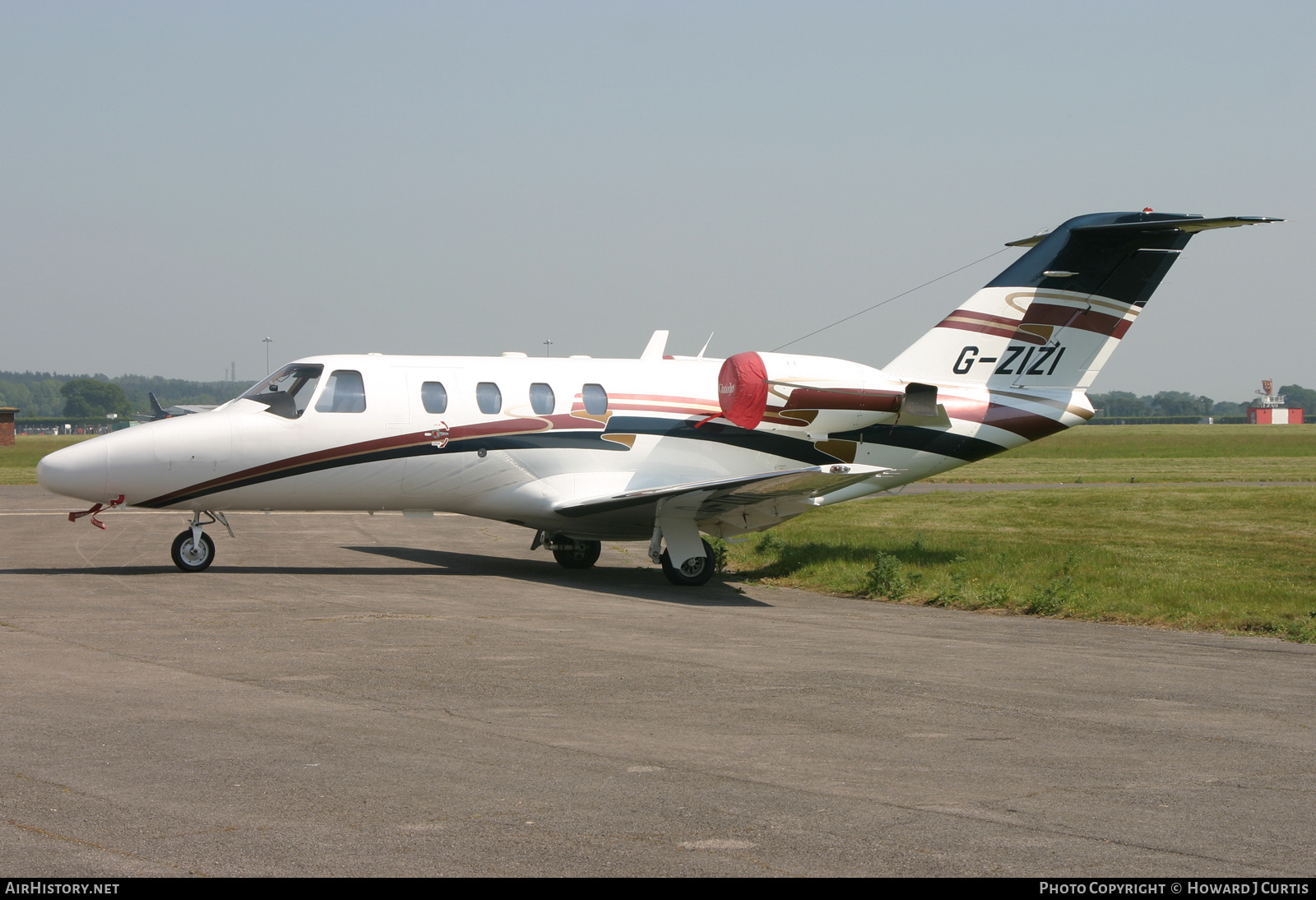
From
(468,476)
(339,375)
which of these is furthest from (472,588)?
(339,375)

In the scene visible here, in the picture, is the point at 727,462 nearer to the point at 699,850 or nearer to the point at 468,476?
the point at 468,476

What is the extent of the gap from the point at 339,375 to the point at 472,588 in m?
3.70

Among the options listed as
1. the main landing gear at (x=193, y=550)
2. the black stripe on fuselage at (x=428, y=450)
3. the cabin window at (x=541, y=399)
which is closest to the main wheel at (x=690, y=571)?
the black stripe on fuselage at (x=428, y=450)

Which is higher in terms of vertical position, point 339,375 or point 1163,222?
point 1163,222

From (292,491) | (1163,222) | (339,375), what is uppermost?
(1163,222)

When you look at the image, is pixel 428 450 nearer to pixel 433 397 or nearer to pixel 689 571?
pixel 433 397

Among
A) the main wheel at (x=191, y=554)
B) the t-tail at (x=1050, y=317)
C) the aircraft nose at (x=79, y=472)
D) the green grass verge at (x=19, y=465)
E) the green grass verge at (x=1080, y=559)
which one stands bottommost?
the green grass verge at (x=19, y=465)

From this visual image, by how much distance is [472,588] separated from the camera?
15602 millimetres

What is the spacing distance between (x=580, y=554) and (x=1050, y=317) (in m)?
8.23

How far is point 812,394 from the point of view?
17.6 meters

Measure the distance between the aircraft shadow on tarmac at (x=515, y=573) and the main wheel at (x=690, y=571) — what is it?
5.1 inches

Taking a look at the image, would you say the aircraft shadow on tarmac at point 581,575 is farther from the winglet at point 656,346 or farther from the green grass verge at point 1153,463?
the green grass verge at point 1153,463

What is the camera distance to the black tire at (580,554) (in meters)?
18.9

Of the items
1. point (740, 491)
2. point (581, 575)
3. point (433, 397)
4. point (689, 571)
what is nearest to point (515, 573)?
point (581, 575)
